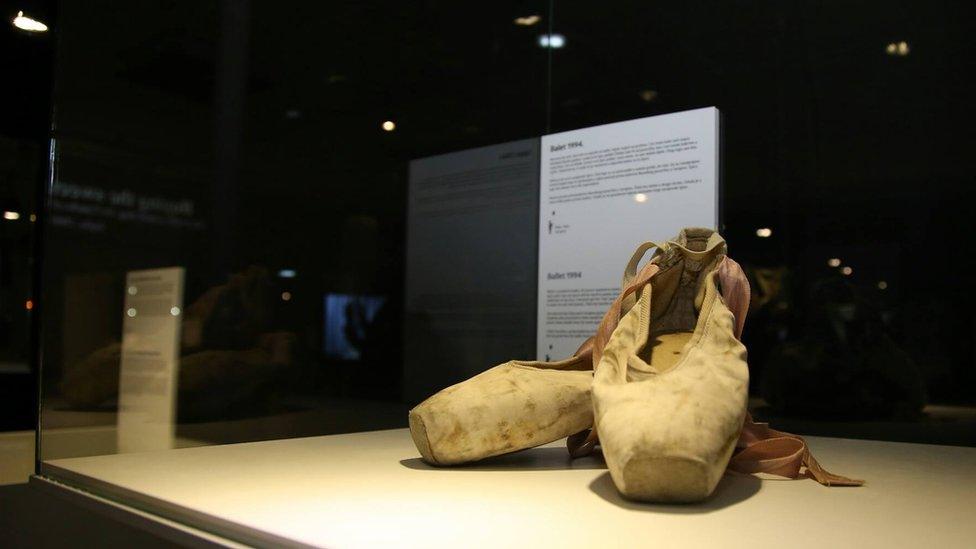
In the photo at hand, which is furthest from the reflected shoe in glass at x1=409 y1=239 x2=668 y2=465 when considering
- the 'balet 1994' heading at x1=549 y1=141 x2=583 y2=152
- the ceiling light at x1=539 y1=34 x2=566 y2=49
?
the ceiling light at x1=539 y1=34 x2=566 y2=49

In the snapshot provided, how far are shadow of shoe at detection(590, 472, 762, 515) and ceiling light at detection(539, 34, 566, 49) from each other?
2.31 meters

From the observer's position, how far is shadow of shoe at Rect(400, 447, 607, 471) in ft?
6.94

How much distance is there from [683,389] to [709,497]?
0.74 feet

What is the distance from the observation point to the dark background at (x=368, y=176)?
8.27ft

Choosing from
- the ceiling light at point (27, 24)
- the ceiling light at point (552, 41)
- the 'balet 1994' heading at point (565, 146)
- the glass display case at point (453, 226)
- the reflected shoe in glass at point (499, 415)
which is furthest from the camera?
the ceiling light at point (552, 41)

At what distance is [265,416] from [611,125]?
68.1 inches

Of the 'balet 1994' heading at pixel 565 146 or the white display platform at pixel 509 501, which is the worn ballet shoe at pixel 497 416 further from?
the 'balet 1994' heading at pixel 565 146

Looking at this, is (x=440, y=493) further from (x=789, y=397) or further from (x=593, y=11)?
(x=593, y=11)

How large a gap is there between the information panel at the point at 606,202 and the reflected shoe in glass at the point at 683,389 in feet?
2.12

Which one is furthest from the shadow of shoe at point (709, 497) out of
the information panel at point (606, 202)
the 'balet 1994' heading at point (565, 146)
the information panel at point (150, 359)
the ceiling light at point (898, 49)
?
the ceiling light at point (898, 49)

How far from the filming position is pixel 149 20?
2611 millimetres

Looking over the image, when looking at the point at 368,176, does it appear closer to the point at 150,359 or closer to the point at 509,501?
the point at 150,359

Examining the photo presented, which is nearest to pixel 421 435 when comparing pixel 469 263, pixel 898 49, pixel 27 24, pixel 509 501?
pixel 509 501

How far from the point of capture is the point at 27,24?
2803 millimetres
